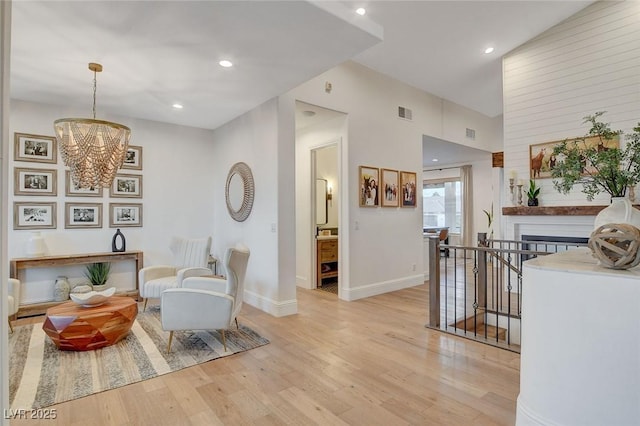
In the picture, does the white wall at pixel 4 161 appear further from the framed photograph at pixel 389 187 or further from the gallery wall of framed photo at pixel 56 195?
the framed photograph at pixel 389 187

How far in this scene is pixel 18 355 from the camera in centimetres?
297

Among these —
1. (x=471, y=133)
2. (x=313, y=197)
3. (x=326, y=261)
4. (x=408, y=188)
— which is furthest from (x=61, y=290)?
(x=471, y=133)

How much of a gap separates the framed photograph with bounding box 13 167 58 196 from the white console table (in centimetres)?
563

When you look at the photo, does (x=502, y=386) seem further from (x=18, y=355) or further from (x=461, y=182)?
(x=461, y=182)

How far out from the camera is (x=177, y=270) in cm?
477

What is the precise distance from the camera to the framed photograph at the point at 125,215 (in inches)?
197

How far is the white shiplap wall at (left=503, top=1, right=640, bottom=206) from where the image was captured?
4.16 m

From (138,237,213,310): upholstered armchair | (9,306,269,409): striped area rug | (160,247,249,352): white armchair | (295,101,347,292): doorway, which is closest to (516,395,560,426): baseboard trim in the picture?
(9,306,269,409): striped area rug

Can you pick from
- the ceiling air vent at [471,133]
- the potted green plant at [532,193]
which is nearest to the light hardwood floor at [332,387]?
the potted green plant at [532,193]

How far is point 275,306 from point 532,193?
13.6 feet

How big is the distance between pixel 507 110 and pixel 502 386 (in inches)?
174

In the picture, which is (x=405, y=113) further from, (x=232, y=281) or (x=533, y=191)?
(x=232, y=281)

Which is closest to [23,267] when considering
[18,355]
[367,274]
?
[18,355]

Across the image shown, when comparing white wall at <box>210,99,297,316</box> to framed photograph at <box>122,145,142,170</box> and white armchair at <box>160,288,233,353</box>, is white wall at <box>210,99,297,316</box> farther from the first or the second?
framed photograph at <box>122,145,142,170</box>
